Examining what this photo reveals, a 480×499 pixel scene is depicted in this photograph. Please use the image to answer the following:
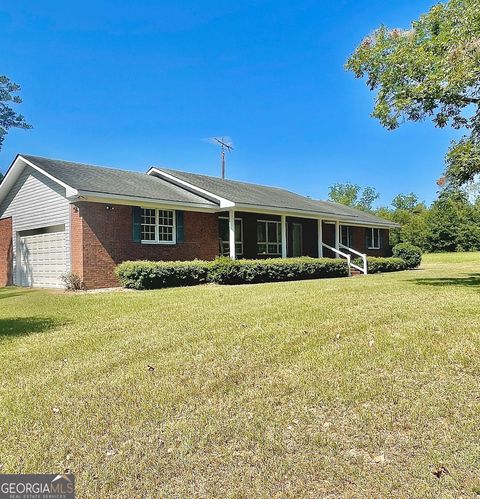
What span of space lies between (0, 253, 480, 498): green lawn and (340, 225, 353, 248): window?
18.5 metres

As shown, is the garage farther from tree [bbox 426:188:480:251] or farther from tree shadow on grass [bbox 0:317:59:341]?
tree [bbox 426:188:480:251]

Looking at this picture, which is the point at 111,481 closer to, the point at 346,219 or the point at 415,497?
the point at 415,497

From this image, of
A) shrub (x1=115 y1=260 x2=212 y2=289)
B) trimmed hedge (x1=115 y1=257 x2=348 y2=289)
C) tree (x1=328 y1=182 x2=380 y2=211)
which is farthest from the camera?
tree (x1=328 y1=182 x2=380 y2=211)

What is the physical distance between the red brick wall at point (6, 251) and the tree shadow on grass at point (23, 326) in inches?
456

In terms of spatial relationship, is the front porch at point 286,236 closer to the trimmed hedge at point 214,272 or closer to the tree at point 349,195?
the trimmed hedge at point 214,272

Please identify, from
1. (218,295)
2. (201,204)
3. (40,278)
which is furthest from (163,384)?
(40,278)

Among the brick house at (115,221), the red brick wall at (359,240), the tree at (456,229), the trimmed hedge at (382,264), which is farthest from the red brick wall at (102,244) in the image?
the tree at (456,229)

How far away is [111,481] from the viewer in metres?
2.67

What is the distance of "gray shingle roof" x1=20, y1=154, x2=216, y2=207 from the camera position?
14498mm

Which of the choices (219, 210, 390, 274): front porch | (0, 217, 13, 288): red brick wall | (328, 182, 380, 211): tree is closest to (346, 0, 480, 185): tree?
(219, 210, 390, 274): front porch

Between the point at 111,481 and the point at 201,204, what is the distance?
14.5 m

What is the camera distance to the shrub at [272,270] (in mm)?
14711

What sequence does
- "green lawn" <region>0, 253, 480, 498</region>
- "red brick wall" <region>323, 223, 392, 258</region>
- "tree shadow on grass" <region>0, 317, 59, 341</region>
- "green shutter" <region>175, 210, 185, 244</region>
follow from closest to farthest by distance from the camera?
"green lawn" <region>0, 253, 480, 498</region>
"tree shadow on grass" <region>0, 317, 59, 341</region>
"green shutter" <region>175, 210, 185, 244</region>
"red brick wall" <region>323, 223, 392, 258</region>

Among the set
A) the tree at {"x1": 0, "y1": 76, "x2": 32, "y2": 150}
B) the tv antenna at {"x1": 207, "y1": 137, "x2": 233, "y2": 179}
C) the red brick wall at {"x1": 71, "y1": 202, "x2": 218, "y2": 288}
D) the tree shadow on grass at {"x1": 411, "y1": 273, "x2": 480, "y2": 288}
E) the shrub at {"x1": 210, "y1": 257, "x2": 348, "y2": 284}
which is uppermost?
the tree at {"x1": 0, "y1": 76, "x2": 32, "y2": 150}
